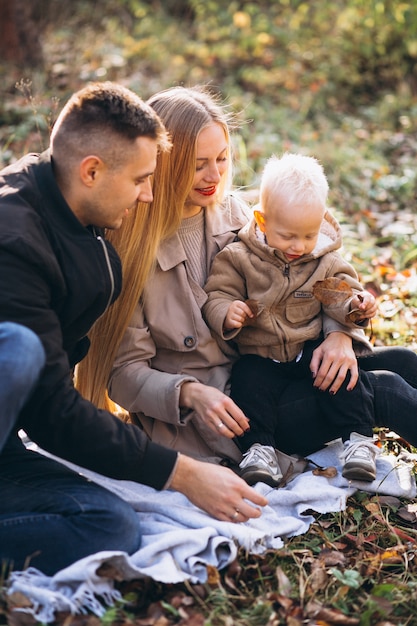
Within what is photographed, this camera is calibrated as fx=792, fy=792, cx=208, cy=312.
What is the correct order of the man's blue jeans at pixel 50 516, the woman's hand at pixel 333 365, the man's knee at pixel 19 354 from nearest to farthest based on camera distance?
the man's knee at pixel 19 354
the man's blue jeans at pixel 50 516
the woman's hand at pixel 333 365

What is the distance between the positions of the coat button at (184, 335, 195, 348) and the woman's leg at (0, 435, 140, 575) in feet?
2.47

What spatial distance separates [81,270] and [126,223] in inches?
25.9

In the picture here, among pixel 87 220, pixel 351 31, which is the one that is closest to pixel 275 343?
pixel 87 220

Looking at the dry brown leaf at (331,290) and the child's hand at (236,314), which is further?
the dry brown leaf at (331,290)

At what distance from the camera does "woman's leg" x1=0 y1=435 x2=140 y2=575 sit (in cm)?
266

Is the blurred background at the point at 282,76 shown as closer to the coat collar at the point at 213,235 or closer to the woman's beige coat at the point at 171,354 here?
the coat collar at the point at 213,235

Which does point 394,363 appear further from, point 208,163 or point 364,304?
point 208,163

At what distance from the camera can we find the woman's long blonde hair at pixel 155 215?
3.28 meters

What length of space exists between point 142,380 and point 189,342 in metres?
0.27

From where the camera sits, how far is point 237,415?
3.07m

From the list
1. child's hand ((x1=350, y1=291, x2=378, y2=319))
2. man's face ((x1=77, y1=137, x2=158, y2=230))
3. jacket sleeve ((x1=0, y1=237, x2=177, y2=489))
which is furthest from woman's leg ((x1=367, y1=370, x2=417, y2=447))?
man's face ((x1=77, y1=137, x2=158, y2=230))

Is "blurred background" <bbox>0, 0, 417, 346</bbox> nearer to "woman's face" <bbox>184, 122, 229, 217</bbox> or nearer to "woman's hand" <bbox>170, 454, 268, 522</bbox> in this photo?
"woman's face" <bbox>184, 122, 229, 217</bbox>

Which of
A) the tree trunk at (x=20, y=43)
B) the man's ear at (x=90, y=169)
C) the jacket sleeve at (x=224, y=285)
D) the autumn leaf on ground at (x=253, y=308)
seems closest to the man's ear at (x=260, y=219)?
the jacket sleeve at (x=224, y=285)

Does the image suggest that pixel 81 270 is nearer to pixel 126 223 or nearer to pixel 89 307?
pixel 89 307
